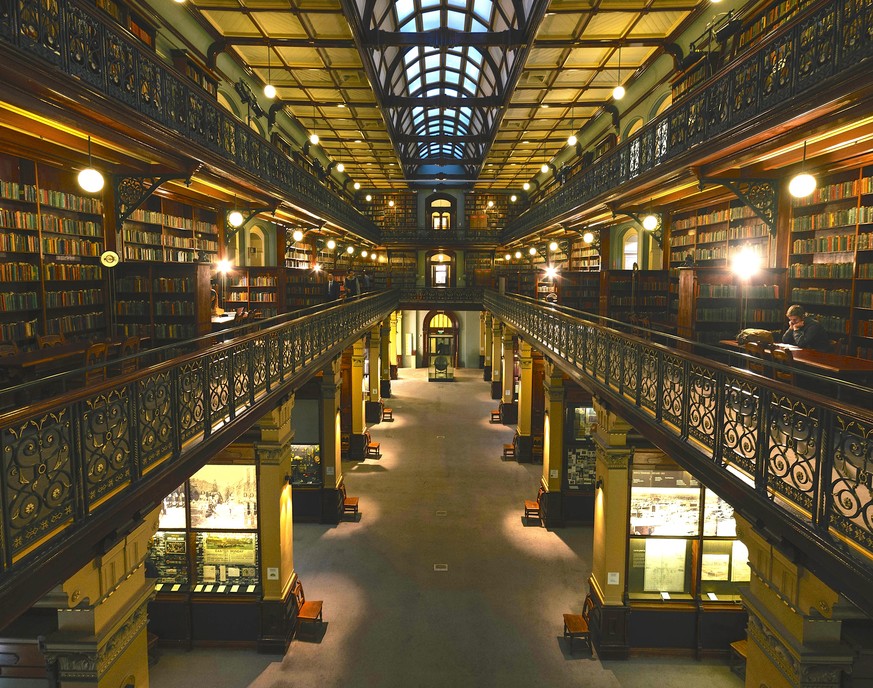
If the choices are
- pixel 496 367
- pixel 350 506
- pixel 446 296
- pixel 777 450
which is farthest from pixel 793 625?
pixel 446 296

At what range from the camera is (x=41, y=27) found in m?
3.96

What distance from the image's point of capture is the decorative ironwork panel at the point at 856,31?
146 inches

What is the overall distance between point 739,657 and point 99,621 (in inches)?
308

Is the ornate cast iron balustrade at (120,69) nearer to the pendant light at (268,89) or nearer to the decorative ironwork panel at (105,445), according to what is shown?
the pendant light at (268,89)

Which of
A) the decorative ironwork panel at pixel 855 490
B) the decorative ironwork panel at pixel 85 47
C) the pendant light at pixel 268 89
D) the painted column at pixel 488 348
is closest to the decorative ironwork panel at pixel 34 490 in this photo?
the decorative ironwork panel at pixel 85 47

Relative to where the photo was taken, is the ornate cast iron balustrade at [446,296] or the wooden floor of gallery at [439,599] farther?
the ornate cast iron balustrade at [446,296]

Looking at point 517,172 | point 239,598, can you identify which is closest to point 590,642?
point 239,598

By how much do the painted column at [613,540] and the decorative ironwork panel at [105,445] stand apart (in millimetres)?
5862

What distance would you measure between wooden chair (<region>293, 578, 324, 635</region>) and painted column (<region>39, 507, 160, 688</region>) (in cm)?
375

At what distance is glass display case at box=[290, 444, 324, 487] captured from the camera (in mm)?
11578

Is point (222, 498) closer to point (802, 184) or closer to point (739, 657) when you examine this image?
point (739, 657)

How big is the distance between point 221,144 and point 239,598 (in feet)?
21.2

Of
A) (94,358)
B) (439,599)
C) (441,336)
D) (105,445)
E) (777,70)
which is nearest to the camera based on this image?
(105,445)

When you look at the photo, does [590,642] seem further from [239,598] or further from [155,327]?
[155,327]
